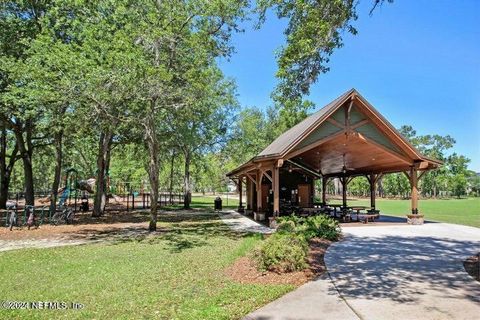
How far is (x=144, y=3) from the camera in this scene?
13258 millimetres

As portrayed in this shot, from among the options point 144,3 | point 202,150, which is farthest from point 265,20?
point 202,150

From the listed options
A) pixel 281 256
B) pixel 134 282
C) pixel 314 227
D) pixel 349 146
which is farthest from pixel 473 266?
pixel 349 146

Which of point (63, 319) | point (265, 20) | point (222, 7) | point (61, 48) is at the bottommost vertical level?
point (63, 319)

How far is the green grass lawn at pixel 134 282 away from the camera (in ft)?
18.3

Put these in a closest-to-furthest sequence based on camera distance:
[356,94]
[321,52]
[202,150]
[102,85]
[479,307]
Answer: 1. [479,307]
2. [321,52]
3. [102,85]
4. [356,94]
5. [202,150]

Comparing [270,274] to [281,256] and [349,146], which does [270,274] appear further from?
[349,146]

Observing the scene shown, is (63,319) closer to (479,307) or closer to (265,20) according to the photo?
(479,307)

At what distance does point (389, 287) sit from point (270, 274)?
2282mm

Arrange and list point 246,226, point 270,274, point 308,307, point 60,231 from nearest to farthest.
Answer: point 308,307
point 270,274
point 60,231
point 246,226

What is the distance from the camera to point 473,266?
795cm

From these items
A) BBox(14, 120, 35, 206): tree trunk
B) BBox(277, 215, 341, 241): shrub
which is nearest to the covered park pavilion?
A: BBox(277, 215, 341, 241): shrub

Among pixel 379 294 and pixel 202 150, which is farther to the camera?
pixel 202 150

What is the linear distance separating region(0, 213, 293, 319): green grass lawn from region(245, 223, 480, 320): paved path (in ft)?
2.07

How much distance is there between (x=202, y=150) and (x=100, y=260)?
24.3 metres
